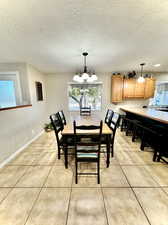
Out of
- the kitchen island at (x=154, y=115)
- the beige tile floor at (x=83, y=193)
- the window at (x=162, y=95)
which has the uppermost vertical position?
the window at (x=162, y=95)

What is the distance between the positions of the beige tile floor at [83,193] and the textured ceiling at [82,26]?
2.45m

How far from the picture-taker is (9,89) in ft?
11.7

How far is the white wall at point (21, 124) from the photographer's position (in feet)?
7.79

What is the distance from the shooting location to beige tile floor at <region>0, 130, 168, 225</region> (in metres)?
1.29

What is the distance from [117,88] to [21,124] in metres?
3.78

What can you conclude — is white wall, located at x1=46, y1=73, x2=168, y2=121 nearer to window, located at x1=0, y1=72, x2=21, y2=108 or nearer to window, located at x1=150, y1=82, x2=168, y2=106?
window, located at x1=150, y1=82, x2=168, y2=106

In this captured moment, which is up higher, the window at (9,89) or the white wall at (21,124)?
the window at (9,89)

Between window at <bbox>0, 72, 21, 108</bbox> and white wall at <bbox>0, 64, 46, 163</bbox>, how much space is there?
26 centimetres

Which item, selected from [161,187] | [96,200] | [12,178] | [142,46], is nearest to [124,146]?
[161,187]


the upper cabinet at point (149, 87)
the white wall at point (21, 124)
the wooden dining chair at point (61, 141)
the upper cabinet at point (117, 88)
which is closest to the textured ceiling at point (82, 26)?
the white wall at point (21, 124)

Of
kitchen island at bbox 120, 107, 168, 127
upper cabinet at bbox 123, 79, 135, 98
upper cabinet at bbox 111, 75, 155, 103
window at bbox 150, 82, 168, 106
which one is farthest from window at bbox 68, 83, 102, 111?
window at bbox 150, 82, 168, 106

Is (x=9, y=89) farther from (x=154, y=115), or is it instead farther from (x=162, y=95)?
(x=162, y=95)

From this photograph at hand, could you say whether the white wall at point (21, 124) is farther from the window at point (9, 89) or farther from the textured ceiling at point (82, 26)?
the textured ceiling at point (82, 26)

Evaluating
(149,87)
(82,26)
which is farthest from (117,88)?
(82,26)
